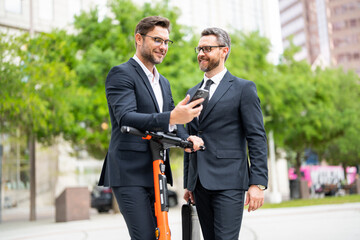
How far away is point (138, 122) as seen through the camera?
7.86 feet

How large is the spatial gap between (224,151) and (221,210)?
0.41 meters

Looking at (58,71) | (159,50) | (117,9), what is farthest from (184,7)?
(159,50)

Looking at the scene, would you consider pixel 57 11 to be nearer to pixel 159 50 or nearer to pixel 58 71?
pixel 58 71

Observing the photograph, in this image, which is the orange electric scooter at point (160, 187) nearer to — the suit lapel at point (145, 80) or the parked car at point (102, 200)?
the suit lapel at point (145, 80)

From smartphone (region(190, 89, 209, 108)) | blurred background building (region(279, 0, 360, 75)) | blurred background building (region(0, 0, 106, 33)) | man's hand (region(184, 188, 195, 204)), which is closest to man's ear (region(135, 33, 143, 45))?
smartphone (region(190, 89, 209, 108))

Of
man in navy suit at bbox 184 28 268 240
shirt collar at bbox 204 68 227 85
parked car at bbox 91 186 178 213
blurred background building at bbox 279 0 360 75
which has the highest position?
blurred background building at bbox 279 0 360 75

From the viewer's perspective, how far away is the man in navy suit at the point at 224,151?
9.33ft

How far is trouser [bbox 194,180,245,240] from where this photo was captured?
281 centimetres

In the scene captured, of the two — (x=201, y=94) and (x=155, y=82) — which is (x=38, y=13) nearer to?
(x=155, y=82)

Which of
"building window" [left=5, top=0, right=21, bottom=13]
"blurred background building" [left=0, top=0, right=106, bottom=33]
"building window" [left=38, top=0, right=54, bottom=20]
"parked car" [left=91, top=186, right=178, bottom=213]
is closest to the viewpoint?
"parked car" [left=91, top=186, right=178, bottom=213]

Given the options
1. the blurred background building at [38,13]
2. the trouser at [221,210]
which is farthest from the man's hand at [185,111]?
the blurred background building at [38,13]

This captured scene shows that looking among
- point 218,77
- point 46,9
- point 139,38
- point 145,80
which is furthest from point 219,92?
point 46,9

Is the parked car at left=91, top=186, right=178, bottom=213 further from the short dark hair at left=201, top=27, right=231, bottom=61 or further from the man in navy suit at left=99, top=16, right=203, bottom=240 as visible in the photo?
the man in navy suit at left=99, top=16, right=203, bottom=240

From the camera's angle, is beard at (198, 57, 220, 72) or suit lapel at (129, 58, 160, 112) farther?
beard at (198, 57, 220, 72)
